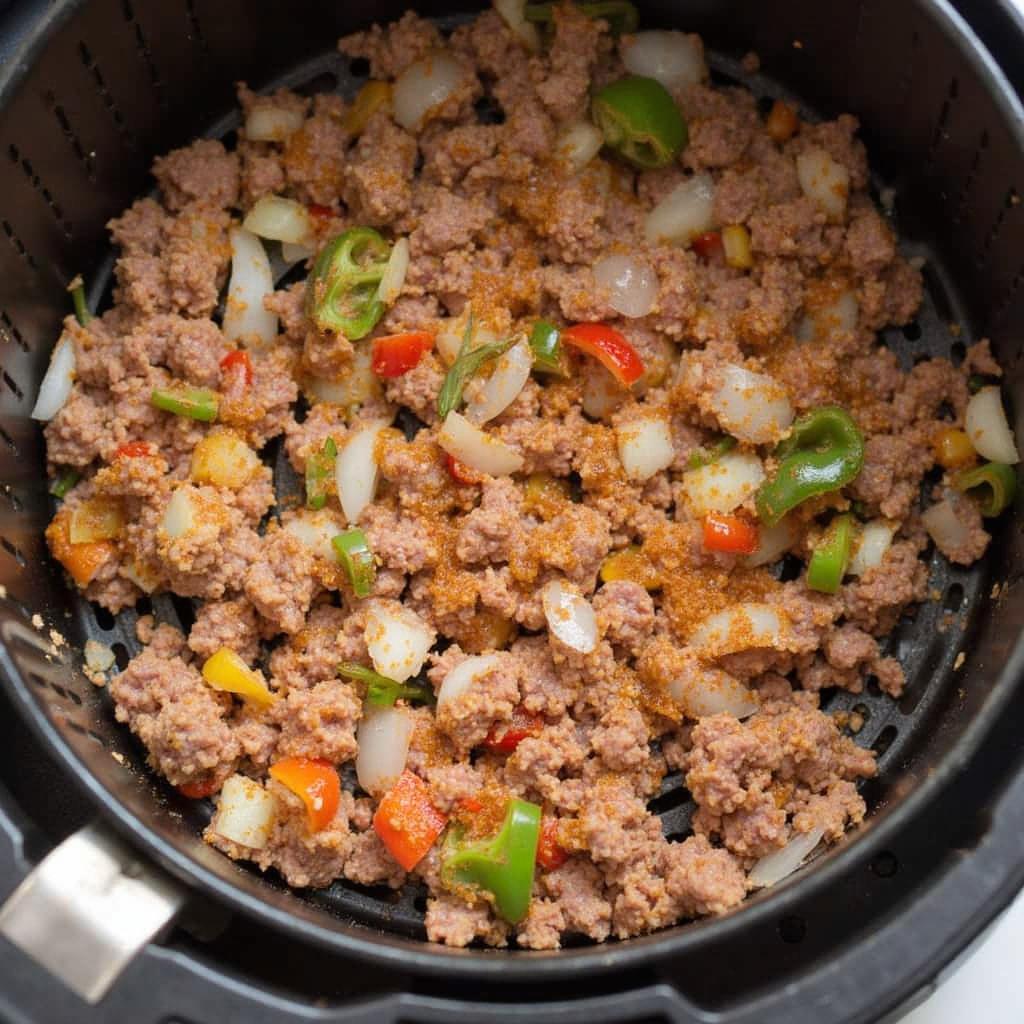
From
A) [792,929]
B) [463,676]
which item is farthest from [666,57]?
[792,929]

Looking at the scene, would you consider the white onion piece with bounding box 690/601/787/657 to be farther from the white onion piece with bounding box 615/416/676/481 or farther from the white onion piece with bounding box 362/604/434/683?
the white onion piece with bounding box 362/604/434/683

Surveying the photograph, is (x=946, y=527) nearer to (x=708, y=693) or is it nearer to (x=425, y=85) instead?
(x=708, y=693)

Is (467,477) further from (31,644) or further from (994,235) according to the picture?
(994,235)

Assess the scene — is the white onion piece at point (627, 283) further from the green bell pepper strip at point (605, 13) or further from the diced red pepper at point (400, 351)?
the green bell pepper strip at point (605, 13)

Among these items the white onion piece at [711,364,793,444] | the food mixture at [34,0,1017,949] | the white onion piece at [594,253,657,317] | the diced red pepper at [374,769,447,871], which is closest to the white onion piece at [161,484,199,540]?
the food mixture at [34,0,1017,949]

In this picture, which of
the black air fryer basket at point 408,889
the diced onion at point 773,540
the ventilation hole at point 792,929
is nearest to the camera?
the black air fryer basket at point 408,889

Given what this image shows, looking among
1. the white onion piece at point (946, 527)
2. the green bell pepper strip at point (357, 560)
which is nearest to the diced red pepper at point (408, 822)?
the green bell pepper strip at point (357, 560)

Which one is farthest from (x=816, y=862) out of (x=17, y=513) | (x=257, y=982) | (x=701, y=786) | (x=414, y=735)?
(x=17, y=513)
